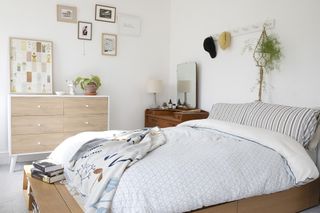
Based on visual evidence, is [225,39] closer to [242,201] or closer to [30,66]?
[242,201]

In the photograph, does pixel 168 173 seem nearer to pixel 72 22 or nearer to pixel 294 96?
pixel 294 96

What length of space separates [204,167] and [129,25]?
3.26m

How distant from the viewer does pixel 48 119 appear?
3475mm

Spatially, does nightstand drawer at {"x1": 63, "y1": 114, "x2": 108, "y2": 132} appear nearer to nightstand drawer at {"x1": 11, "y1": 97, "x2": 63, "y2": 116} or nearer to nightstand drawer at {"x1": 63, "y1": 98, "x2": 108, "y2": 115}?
nightstand drawer at {"x1": 63, "y1": 98, "x2": 108, "y2": 115}

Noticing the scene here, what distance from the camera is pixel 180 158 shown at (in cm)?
172

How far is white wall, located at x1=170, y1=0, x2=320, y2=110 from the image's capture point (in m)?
2.62

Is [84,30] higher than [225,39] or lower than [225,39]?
higher

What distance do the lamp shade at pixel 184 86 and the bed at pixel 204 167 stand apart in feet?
5.30

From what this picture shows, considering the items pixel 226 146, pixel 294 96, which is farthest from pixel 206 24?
pixel 226 146

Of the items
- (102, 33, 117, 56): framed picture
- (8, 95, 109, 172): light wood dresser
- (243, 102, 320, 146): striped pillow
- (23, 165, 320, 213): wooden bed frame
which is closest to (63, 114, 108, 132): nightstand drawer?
(8, 95, 109, 172): light wood dresser

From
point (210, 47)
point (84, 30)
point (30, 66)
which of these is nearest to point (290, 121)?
point (210, 47)

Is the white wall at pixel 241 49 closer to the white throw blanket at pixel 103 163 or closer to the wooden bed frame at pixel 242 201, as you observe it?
the wooden bed frame at pixel 242 201

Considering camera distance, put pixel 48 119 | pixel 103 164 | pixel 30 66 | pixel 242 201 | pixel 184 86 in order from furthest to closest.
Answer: pixel 184 86
pixel 30 66
pixel 48 119
pixel 242 201
pixel 103 164

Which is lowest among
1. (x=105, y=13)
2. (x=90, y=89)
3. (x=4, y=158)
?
(x=4, y=158)
